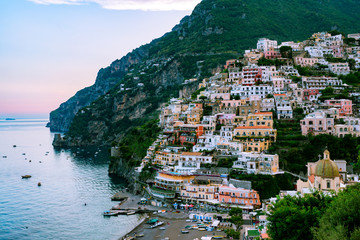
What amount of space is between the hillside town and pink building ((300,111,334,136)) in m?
0.16

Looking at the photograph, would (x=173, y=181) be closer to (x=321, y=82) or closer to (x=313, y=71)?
(x=321, y=82)

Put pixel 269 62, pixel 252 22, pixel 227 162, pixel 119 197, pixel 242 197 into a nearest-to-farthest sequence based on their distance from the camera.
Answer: pixel 242 197 < pixel 227 162 < pixel 119 197 < pixel 269 62 < pixel 252 22

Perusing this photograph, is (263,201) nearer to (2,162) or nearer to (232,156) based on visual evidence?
(232,156)

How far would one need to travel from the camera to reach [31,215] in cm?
5834

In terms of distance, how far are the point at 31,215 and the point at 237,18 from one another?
132254 millimetres

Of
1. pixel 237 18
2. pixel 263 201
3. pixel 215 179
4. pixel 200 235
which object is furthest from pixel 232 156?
pixel 237 18

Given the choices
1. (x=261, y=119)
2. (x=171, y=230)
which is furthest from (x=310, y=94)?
(x=171, y=230)

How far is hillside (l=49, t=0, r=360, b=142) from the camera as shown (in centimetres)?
15162

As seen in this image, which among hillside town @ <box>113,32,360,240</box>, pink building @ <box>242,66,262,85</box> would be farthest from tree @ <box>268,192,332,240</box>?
pink building @ <box>242,66,262,85</box>

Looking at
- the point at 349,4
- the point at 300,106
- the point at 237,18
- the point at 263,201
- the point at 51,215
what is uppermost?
the point at 349,4

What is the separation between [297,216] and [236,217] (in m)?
19.5

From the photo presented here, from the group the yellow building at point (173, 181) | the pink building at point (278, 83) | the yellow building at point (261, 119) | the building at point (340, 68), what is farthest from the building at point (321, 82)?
the yellow building at point (173, 181)

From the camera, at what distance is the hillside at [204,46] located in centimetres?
15162

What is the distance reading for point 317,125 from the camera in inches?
2437
